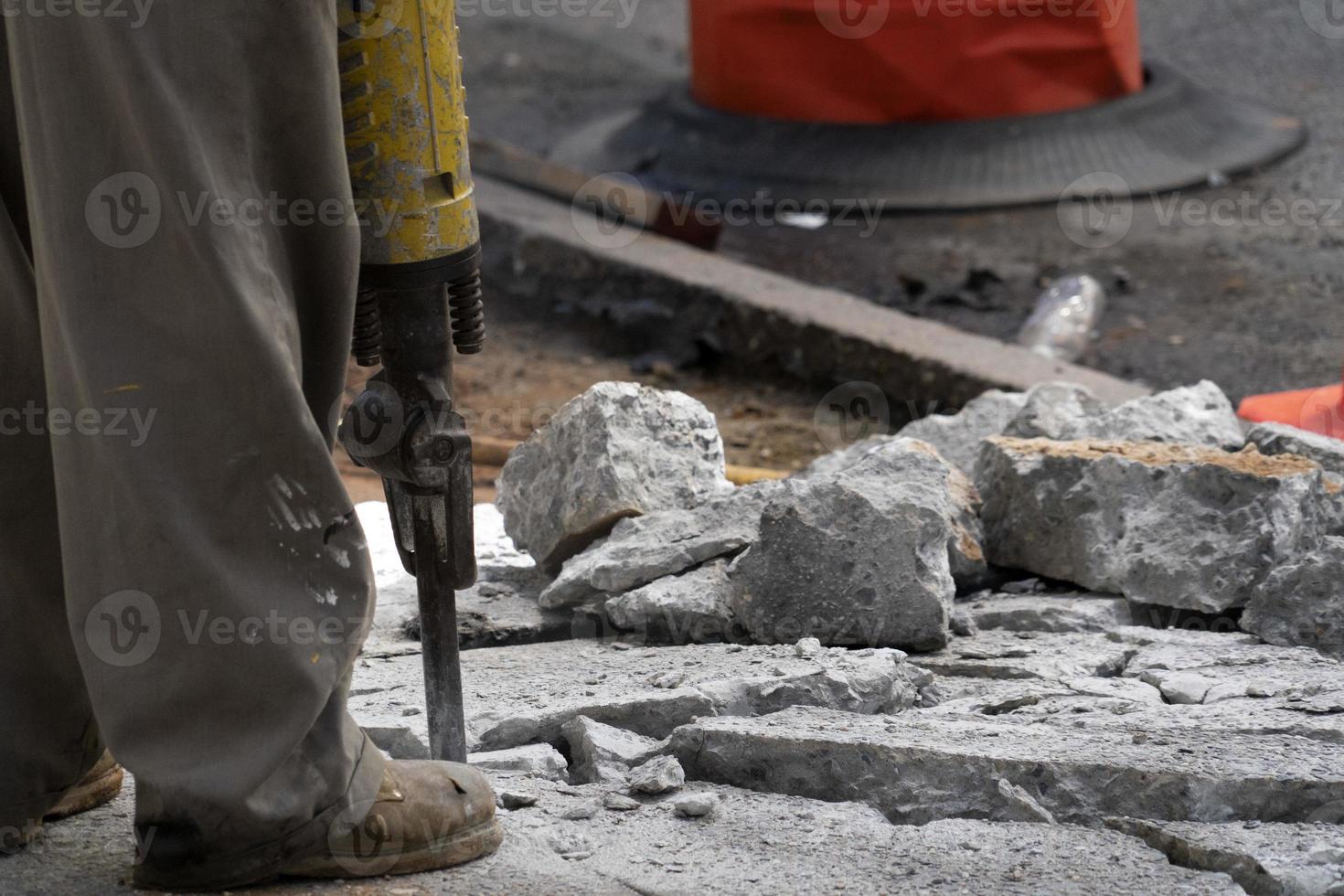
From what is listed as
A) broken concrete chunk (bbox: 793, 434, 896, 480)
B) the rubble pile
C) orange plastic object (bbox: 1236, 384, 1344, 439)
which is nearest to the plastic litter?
orange plastic object (bbox: 1236, 384, 1344, 439)

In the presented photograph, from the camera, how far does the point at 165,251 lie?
1550 mm

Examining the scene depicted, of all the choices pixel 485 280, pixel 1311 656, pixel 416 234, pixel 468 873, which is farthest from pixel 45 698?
pixel 485 280

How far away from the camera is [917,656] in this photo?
8.34 ft

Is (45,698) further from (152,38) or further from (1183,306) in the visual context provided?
(1183,306)

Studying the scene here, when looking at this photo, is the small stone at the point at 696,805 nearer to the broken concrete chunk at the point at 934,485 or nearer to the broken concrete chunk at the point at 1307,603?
the broken concrete chunk at the point at 934,485

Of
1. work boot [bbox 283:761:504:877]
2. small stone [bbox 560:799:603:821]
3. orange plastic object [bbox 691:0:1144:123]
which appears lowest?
small stone [bbox 560:799:603:821]

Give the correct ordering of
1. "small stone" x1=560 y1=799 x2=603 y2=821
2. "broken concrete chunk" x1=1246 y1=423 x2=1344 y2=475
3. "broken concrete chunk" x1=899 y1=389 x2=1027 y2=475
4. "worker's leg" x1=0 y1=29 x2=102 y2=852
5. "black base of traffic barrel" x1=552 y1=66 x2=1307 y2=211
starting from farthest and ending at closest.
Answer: "black base of traffic barrel" x1=552 y1=66 x2=1307 y2=211, "broken concrete chunk" x1=899 y1=389 x2=1027 y2=475, "broken concrete chunk" x1=1246 y1=423 x2=1344 y2=475, "small stone" x1=560 y1=799 x2=603 y2=821, "worker's leg" x1=0 y1=29 x2=102 y2=852

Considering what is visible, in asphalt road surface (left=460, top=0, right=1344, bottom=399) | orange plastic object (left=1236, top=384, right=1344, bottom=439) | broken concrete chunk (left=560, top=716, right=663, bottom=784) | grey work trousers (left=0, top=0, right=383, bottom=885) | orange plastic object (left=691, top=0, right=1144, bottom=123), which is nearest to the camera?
grey work trousers (left=0, top=0, right=383, bottom=885)

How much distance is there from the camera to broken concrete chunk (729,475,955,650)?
2508 mm

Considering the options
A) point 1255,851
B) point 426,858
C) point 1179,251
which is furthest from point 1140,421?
point 1179,251

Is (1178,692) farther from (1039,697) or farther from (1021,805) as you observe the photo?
(1021,805)

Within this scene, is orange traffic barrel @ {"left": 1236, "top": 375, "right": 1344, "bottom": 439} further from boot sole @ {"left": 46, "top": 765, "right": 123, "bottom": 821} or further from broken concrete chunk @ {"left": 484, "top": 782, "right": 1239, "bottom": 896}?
boot sole @ {"left": 46, "top": 765, "right": 123, "bottom": 821}

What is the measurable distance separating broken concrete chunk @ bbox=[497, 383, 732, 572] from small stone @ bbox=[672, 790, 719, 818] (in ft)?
2.92

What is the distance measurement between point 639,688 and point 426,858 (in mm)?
561
